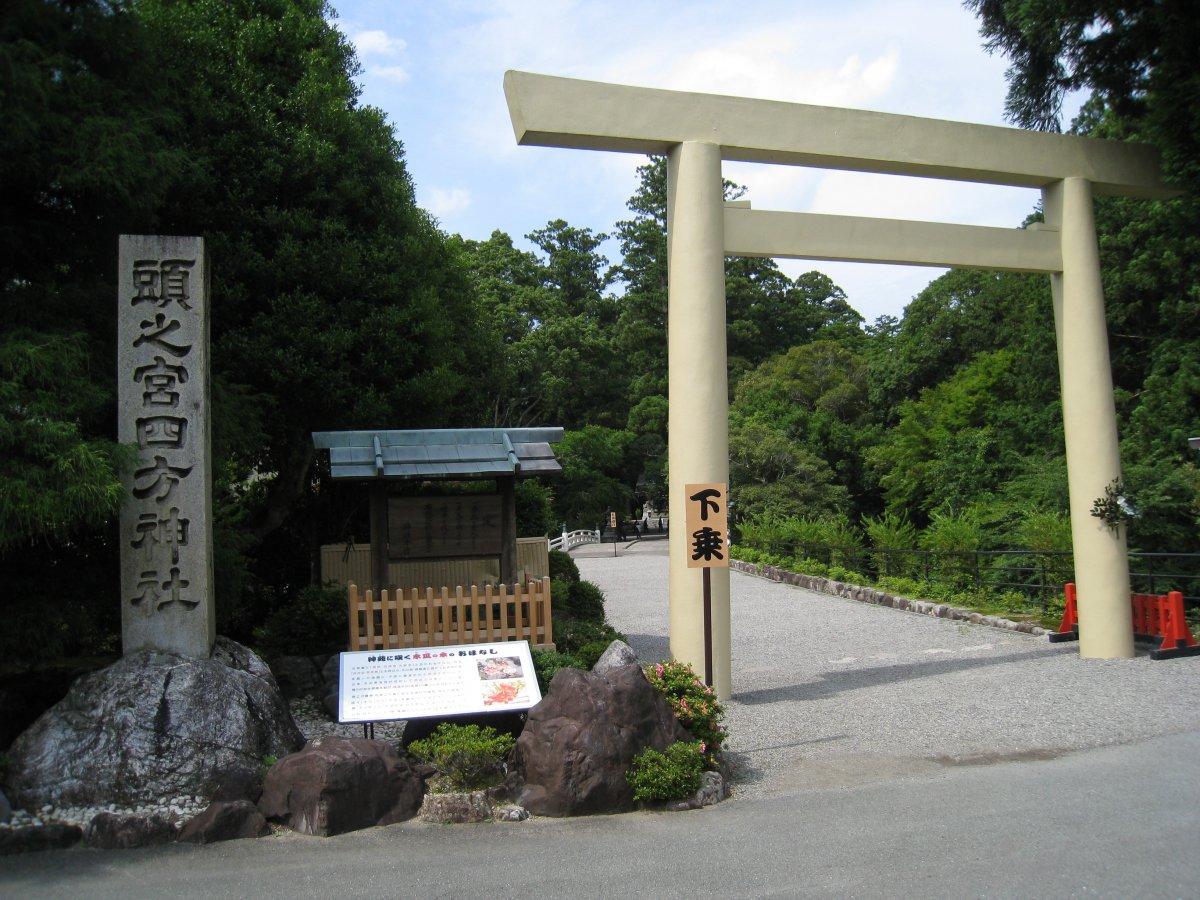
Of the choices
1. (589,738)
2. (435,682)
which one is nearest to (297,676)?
(435,682)

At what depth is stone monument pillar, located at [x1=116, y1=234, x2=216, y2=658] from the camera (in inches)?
277

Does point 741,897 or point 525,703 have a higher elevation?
point 525,703

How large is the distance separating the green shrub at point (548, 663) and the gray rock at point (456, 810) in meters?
1.98

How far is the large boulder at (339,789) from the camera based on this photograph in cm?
605

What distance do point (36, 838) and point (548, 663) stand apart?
4.06 m

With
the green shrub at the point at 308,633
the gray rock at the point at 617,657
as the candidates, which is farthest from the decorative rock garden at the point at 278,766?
the green shrub at the point at 308,633

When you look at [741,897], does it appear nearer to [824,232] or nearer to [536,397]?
[824,232]

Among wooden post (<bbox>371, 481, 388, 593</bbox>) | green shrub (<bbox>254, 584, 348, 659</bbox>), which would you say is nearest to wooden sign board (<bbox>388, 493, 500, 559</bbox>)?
wooden post (<bbox>371, 481, 388, 593</bbox>)

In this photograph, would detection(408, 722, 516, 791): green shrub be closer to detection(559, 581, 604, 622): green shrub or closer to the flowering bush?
the flowering bush

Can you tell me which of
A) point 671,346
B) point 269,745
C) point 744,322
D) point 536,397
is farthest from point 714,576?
point 744,322

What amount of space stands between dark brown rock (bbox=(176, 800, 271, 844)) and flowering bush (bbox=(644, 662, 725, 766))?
9.44 ft

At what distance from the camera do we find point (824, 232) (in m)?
10.1

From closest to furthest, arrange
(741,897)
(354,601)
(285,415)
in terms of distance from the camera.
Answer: (741,897)
(354,601)
(285,415)

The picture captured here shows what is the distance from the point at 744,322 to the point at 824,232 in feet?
127
